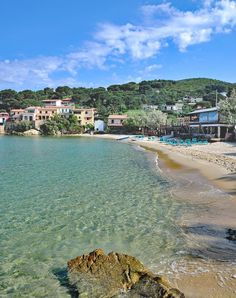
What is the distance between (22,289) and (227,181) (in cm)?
1706

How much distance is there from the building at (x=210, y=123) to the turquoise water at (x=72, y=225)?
4074 cm

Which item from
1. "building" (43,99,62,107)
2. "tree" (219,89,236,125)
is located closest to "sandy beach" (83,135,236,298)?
"tree" (219,89,236,125)

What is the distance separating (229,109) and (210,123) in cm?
1004

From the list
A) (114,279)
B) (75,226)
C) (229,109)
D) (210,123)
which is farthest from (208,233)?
(210,123)

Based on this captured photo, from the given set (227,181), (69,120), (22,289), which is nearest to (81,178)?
(227,181)

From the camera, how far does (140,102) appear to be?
15700cm

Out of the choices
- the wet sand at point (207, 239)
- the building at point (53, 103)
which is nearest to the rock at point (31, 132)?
the building at point (53, 103)

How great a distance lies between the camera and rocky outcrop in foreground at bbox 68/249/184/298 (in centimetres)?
783

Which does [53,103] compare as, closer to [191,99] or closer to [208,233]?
[191,99]

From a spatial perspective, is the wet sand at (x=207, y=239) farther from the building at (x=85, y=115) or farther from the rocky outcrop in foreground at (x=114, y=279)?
the building at (x=85, y=115)

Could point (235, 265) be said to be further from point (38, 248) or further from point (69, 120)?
point (69, 120)

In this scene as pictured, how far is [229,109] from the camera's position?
57531 mm

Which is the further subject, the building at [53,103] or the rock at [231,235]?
the building at [53,103]

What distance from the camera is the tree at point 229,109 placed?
56.1 m
